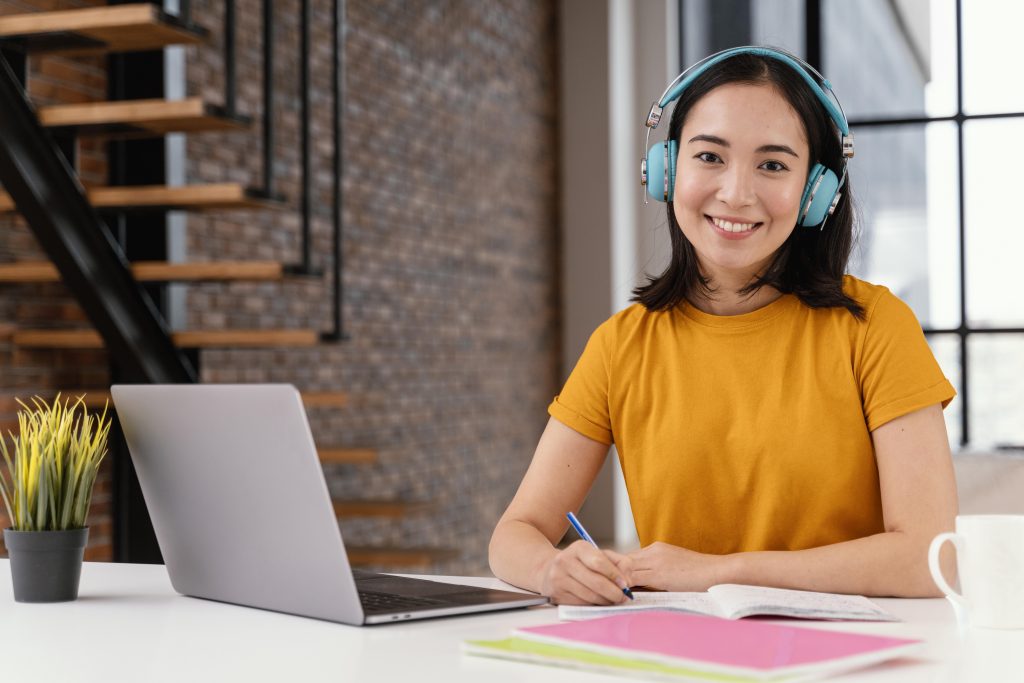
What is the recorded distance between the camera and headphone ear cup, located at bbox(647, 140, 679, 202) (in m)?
1.82

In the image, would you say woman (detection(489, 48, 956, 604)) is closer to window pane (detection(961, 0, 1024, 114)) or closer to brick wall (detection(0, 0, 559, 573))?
brick wall (detection(0, 0, 559, 573))

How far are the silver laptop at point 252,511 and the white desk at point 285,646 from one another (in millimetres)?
23

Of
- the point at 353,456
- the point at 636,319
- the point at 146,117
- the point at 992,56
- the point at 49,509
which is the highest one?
the point at 992,56

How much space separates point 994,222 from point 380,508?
375 cm

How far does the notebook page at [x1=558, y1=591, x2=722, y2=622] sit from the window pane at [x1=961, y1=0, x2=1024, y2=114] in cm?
552

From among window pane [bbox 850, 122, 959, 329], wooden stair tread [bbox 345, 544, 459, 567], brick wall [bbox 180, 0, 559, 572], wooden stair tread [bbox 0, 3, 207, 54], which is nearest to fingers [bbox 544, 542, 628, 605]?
wooden stair tread [bbox 0, 3, 207, 54]

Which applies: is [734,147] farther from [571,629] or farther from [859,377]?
[571,629]

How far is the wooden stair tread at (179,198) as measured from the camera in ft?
10.6

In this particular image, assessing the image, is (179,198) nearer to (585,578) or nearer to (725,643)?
(585,578)

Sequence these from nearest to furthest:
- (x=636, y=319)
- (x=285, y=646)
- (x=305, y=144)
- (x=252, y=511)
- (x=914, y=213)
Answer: (x=285, y=646), (x=252, y=511), (x=636, y=319), (x=305, y=144), (x=914, y=213)

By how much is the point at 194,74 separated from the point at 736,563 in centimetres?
326

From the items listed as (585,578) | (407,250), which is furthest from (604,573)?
(407,250)

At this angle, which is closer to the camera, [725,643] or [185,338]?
[725,643]

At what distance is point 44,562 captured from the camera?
4.56ft
